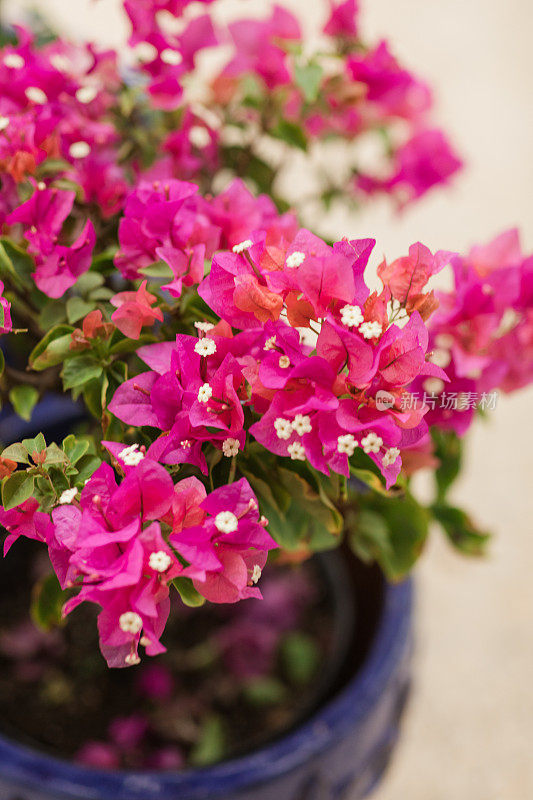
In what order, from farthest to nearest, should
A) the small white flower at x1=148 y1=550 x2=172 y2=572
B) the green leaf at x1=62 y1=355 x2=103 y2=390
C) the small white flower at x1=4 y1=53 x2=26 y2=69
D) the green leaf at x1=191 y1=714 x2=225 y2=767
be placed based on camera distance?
1. the green leaf at x1=191 y1=714 x2=225 y2=767
2. the small white flower at x1=4 y1=53 x2=26 y2=69
3. the green leaf at x1=62 y1=355 x2=103 y2=390
4. the small white flower at x1=148 y1=550 x2=172 y2=572

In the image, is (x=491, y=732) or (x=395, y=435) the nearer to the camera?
(x=395, y=435)

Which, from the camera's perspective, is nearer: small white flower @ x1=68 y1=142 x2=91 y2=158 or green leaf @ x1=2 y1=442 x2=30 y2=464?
green leaf @ x1=2 y1=442 x2=30 y2=464

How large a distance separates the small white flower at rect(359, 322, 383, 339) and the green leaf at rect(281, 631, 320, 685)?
25.3 inches

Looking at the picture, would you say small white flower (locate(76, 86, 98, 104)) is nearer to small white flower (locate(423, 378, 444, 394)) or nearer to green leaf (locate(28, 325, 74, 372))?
green leaf (locate(28, 325, 74, 372))

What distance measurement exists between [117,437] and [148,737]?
60 centimetres

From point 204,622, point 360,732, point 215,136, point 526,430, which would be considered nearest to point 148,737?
point 204,622

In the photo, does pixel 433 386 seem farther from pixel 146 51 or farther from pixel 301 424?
pixel 146 51

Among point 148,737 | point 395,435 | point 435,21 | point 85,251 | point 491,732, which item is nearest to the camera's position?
point 395,435

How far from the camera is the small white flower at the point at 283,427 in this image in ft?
1.27

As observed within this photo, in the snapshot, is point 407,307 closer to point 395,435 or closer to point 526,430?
point 395,435

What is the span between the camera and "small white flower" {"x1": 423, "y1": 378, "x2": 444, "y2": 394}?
1.74ft

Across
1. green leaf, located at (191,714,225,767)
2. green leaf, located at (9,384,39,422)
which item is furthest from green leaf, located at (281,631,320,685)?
green leaf, located at (9,384,39,422)

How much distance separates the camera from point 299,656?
37.2 inches

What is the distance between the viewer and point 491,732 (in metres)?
1.09
